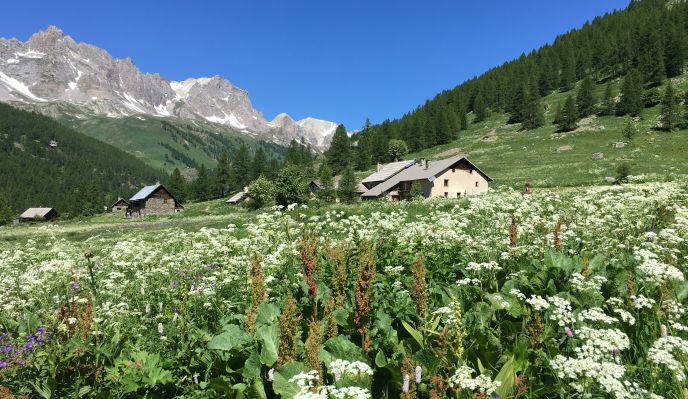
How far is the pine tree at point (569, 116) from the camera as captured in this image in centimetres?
9388

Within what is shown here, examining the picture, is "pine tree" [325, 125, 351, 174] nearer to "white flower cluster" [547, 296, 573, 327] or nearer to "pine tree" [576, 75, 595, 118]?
"pine tree" [576, 75, 595, 118]

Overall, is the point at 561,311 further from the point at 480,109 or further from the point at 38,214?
the point at 38,214

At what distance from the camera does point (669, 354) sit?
2.99 meters

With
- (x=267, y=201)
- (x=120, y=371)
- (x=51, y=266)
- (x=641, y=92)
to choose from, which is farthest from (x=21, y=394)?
(x=641, y=92)

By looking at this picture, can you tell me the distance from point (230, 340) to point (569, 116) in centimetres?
10832

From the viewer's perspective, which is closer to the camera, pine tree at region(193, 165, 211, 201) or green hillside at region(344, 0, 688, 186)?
green hillside at region(344, 0, 688, 186)

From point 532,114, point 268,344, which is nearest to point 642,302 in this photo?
point 268,344

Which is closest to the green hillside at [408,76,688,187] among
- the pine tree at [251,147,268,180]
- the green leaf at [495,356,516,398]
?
the green leaf at [495,356,516,398]

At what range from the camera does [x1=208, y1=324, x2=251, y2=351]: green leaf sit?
3959 mm

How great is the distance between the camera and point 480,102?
144 metres

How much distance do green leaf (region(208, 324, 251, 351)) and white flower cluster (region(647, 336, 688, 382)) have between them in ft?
11.6

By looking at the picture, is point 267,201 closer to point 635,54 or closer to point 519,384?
point 519,384

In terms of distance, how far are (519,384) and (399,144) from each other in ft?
404

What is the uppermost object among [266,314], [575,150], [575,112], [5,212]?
[575,112]
